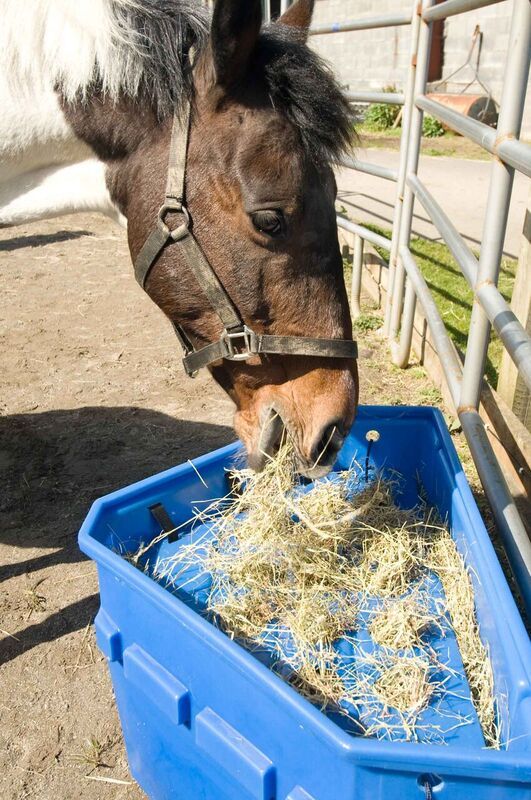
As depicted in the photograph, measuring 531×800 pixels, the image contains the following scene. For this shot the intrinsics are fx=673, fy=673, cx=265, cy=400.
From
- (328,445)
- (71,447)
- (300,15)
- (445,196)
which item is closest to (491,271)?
(328,445)

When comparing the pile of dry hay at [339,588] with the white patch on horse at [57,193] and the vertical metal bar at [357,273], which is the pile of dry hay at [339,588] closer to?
the white patch on horse at [57,193]

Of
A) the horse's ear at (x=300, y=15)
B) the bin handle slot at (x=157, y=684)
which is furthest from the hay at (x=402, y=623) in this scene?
the horse's ear at (x=300, y=15)

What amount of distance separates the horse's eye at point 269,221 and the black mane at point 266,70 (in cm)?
17

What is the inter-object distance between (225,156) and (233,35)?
249 millimetres

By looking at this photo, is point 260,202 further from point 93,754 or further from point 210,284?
point 93,754

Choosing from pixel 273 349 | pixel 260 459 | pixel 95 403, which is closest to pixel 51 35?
pixel 273 349

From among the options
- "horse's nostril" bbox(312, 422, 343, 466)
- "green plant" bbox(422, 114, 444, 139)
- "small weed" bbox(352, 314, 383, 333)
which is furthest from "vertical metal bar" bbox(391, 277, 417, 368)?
"green plant" bbox(422, 114, 444, 139)

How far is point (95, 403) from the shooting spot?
3.56 metres

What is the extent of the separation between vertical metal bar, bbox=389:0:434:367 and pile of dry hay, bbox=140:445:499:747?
1.94 metres

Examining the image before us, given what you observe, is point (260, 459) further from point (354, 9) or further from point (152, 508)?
point (354, 9)

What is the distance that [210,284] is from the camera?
1.64 metres

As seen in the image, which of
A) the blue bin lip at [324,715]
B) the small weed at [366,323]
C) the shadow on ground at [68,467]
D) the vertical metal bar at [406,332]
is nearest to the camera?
the blue bin lip at [324,715]

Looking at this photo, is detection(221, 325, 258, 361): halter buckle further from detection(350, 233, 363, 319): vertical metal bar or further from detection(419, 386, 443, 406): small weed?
detection(350, 233, 363, 319): vertical metal bar

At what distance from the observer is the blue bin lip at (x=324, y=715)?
952 mm
